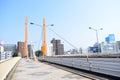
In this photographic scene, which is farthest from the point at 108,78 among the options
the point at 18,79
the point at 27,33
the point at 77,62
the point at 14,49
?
the point at 14,49

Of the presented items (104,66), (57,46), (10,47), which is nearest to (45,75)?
(104,66)

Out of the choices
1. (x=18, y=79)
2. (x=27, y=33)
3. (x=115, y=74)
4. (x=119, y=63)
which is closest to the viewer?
(x=119, y=63)

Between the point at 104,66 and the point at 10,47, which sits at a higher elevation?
the point at 10,47

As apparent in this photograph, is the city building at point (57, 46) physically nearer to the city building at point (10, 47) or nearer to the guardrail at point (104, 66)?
the city building at point (10, 47)

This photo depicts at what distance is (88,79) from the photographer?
11258 mm

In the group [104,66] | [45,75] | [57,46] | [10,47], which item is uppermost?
[10,47]

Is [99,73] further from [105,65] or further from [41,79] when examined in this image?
[41,79]

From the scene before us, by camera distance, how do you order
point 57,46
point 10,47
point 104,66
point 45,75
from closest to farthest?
point 104,66
point 45,75
point 57,46
point 10,47

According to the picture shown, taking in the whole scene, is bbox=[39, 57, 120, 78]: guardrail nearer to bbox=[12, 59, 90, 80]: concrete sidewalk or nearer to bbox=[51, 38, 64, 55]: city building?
bbox=[12, 59, 90, 80]: concrete sidewalk

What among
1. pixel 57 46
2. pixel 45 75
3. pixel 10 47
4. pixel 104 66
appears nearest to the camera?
pixel 104 66

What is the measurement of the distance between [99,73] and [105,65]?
135 cm

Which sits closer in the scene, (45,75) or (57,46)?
(45,75)

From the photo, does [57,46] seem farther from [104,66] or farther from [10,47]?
[104,66]

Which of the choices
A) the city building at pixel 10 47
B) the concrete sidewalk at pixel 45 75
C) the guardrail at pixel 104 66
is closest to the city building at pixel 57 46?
the city building at pixel 10 47
